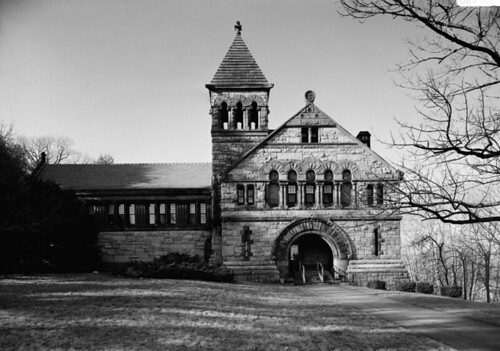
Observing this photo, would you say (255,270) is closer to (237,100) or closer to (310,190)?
(310,190)

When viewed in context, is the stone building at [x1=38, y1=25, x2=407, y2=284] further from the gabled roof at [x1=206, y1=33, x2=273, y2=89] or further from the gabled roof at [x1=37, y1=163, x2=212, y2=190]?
the gabled roof at [x1=206, y1=33, x2=273, y2=89]

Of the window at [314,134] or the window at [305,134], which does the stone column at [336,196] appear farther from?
the window at [305,134]

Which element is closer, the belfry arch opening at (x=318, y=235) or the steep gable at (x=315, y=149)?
the belfry arch opening at (x=318, y=235)

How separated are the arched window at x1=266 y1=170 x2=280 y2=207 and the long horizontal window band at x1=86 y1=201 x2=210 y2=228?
5.06 metres

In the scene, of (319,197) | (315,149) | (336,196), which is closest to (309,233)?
(319,197)

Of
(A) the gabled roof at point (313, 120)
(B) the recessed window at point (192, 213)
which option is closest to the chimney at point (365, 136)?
(A) the gabled roof at point (313, 120)

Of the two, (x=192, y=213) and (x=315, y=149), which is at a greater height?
(x=315, y=149)

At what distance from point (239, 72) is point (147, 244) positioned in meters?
13.5

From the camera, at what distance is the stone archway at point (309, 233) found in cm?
3095

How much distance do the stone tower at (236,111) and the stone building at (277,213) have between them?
2.97 feet

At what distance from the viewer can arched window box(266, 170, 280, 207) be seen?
31.4 meters

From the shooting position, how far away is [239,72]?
120 ft

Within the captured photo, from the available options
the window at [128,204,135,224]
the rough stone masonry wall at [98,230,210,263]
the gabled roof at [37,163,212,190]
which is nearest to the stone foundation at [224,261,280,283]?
the rough stone masonry wall at [98,230,210,263]

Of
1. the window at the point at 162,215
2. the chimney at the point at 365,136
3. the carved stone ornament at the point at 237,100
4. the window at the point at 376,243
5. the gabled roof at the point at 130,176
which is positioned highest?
the carved stone ornament at the point at 237,100
